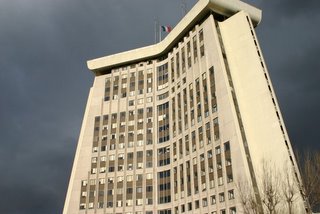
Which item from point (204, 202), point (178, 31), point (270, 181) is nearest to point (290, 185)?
point (270, 181)

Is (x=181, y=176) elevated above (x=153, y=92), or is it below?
below

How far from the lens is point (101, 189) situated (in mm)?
87000

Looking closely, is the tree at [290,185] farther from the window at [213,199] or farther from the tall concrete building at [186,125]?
the window at [213,199]

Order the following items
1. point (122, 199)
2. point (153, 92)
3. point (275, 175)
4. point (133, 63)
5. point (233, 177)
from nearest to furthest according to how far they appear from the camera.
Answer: point (275, 175)
point (233, 177)
point (122, 199)
point (153, 92)
point (133, 63)

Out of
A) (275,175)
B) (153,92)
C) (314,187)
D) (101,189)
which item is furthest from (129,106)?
(314,187)

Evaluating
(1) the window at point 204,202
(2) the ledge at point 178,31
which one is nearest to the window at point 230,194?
(1) the window at point 204,202

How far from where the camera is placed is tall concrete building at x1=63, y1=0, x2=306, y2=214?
208 feet

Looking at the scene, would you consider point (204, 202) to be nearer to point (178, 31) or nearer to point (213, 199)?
point (213, 199)

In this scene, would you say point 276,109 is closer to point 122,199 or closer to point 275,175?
point 275,175

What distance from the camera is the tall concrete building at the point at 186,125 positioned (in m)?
63.4

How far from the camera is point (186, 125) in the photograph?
261 feet

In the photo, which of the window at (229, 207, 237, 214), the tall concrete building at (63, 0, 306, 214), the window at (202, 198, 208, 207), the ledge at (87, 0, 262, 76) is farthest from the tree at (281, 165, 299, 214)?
the ledge at (87, 0, 262, 76)

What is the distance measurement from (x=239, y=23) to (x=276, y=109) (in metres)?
20.2

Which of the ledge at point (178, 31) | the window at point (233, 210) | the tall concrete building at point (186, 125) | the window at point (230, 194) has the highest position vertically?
the ledge at point (178, 31)
